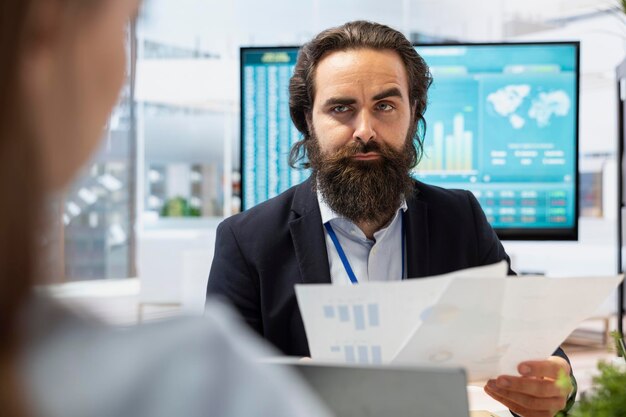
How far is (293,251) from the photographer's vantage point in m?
1.86

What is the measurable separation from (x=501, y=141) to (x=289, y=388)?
3108mm

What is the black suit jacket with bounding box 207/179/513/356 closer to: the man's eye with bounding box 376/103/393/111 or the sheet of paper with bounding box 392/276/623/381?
the man's eye with bounding box 376/103/393/111

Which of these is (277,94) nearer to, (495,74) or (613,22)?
(495,74)

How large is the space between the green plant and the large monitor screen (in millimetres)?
2518

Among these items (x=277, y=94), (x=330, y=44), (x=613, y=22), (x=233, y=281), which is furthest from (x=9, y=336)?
(x=613, y=22)

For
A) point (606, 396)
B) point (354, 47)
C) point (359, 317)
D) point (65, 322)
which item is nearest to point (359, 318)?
point (359, 317)

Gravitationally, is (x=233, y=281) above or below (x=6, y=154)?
below

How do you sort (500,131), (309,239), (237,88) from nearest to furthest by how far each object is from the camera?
(309,239), (500,131), (237,88)

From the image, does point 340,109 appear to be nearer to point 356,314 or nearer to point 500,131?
point 356,314

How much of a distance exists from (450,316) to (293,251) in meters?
0.96

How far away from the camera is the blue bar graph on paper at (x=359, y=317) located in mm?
943

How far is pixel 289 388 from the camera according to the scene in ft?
1.27

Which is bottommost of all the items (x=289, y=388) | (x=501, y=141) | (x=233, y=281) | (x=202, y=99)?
(x=233, y=281)

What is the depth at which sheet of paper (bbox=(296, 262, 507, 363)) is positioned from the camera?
0.90 m
